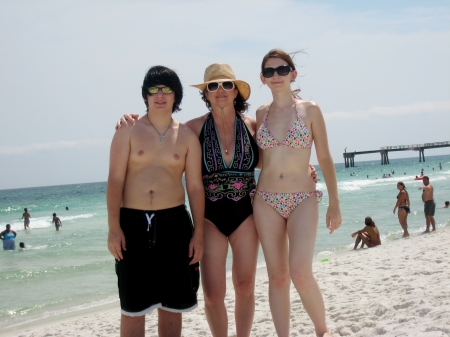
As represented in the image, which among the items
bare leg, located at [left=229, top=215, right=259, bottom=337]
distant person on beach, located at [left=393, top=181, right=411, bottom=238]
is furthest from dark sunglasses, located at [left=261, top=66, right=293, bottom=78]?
distant person on beach, located at [left=393, top=181, right=411, bottom=238]

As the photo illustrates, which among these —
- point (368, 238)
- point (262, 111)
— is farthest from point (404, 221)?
point (262, 111)

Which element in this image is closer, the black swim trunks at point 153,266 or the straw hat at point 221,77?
the black swim trunks at point 153,266

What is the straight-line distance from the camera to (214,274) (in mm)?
4336

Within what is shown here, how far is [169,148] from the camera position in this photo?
427cm

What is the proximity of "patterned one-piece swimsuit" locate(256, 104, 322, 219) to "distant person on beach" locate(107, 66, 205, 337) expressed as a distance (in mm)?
561

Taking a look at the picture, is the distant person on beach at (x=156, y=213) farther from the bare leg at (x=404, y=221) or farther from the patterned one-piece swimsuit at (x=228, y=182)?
the bare leg at (x=404, y=221)

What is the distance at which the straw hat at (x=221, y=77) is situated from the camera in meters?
4.67

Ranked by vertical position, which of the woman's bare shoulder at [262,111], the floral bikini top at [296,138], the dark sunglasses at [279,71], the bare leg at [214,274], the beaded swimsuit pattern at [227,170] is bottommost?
the bare leg at [214,274]

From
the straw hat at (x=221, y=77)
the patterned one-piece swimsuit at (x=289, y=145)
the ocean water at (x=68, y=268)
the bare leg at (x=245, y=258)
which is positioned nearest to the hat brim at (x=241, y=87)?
the straw hat at (x=221, y=77)

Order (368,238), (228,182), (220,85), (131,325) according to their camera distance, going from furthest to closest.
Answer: (368,238)
(220,85)
(228,182)
(131,325)

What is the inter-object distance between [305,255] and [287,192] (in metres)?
0.53

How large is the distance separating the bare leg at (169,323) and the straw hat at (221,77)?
6.52 feet

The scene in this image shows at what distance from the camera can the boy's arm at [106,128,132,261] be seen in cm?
407

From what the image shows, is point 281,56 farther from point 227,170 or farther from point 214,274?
point 214,274
